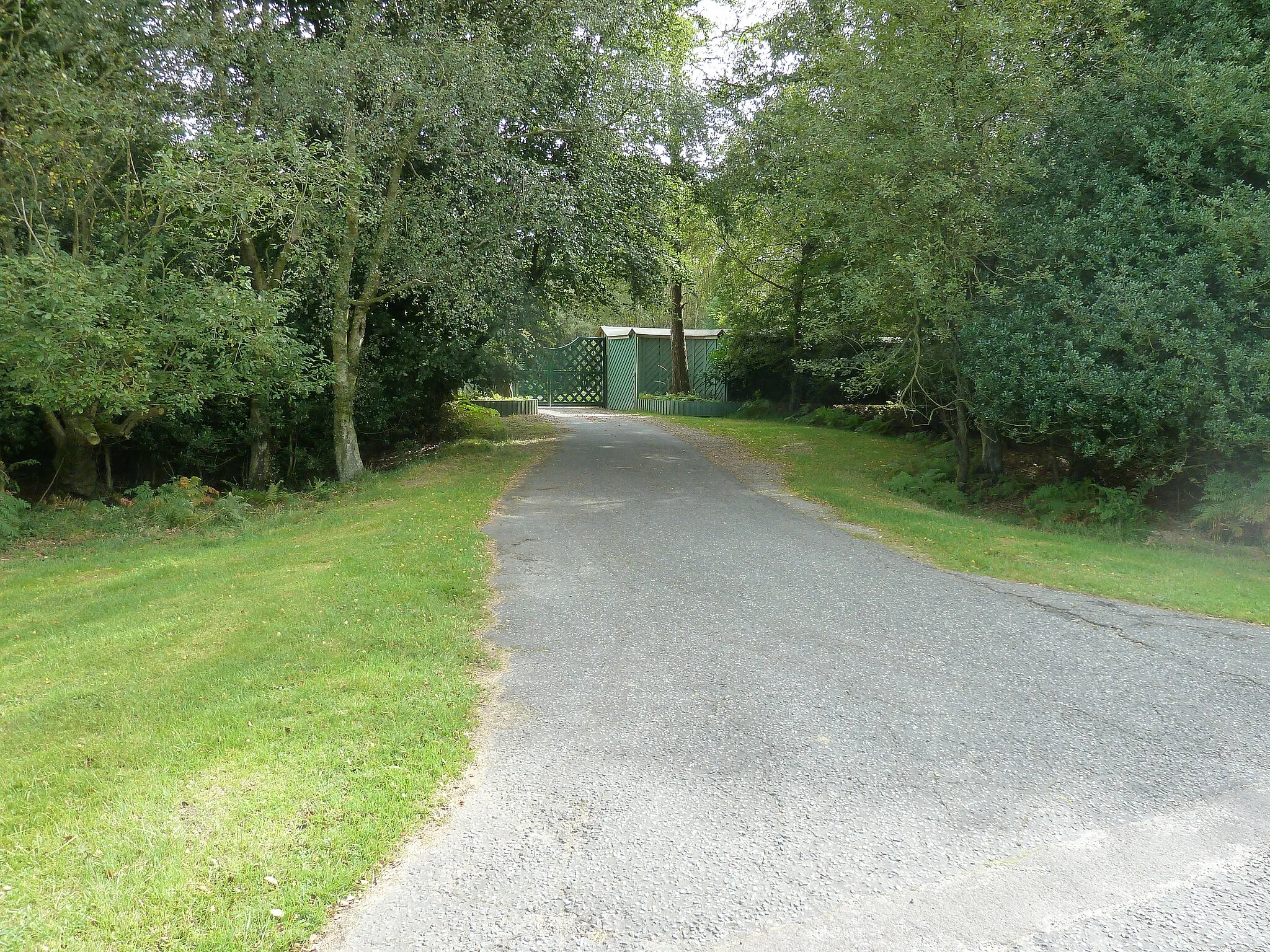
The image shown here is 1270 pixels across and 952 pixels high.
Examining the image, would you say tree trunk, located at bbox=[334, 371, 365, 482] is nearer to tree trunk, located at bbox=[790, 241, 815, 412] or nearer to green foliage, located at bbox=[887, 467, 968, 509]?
green foliage, located at bbox=[887, 467, 968, 509]

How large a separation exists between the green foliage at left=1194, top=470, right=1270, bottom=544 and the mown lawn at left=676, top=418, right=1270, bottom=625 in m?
0.43

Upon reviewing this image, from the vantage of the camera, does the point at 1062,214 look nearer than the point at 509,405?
Yes

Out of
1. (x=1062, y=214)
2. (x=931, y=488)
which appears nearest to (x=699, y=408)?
(x=931, y=488)

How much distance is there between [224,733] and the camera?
13.1 feet

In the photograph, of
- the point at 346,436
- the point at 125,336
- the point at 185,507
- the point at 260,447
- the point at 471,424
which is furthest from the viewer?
the point at 471,424

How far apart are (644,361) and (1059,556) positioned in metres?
23.5

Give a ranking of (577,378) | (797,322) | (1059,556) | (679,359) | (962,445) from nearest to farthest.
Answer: (1059,556), (962,445), (797,322), (679,359), (577,378)

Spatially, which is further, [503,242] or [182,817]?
[503,242]

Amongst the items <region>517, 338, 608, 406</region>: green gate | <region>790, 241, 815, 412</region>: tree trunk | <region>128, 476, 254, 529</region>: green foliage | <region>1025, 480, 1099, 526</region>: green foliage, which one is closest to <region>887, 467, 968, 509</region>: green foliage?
<region>1025, 480, 1099, 526</region>: green foliage

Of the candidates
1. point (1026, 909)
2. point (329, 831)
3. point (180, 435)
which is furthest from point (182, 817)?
point (180, 435)

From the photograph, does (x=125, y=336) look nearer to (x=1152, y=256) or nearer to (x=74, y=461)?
(x=74, y=461)

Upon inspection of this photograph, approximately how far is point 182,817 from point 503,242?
9.90 metres

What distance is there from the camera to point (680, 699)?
179 inches

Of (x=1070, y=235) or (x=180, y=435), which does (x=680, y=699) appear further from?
(x=180, y=435)
